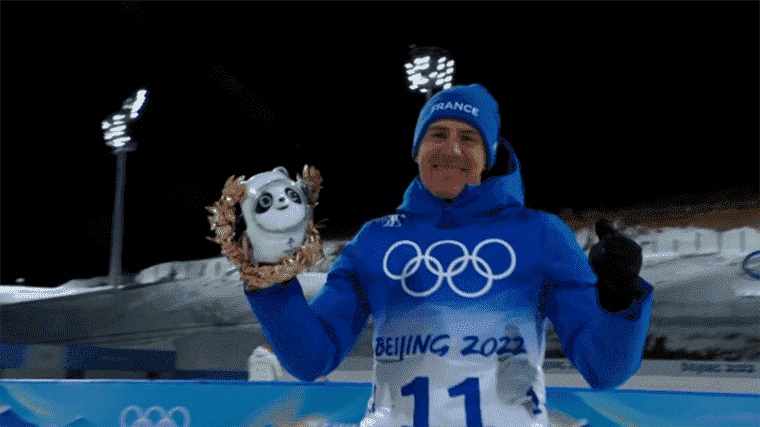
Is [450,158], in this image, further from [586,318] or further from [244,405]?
[244,405]

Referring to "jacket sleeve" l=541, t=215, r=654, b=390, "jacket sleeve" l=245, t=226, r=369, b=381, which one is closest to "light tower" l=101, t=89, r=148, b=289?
"jacket sleeve" l=245, t=226, r=369, b=381

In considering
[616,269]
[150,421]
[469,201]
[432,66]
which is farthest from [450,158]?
[432,66]

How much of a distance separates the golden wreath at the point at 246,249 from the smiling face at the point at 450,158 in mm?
407

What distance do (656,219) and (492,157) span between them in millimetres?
14175

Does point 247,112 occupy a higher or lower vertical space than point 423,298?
higher

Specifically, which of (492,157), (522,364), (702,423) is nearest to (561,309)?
(522,364)

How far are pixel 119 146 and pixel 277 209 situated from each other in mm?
14319

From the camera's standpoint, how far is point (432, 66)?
32.8 feet

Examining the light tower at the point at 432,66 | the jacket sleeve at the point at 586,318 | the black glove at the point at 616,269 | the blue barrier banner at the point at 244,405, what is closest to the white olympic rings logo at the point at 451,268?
the jacket sleeve at the point at 586,318

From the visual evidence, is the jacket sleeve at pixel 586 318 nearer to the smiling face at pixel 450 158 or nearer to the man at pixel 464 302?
the man at pixel 464 302

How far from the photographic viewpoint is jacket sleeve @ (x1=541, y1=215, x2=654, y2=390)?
113 centimetres

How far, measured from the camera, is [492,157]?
151 centimetres

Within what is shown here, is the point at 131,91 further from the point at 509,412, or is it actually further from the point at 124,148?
the point at 509,412

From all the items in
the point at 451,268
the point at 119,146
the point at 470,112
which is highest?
the point at 119,146
